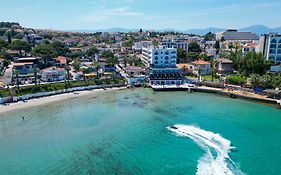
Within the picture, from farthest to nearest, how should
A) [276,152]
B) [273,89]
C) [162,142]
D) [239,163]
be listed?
1. [273,89]
2. [162,142]
3. [276,152]
4. [239,163]

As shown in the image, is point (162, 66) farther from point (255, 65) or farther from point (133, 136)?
point (133, 136)

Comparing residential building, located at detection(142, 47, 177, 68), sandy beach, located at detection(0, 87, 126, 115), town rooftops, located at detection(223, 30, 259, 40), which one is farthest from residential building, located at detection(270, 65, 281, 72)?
town rooftops, located at detection(223, 30, 259, 40)

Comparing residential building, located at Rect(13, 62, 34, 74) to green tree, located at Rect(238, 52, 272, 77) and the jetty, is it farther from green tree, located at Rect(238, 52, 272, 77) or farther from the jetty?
green tree, located at Rect(238, 52, 272, 77)

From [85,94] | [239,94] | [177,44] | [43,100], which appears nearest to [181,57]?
[177,44]

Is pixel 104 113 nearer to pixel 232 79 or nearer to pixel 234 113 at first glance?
pixel 234 113

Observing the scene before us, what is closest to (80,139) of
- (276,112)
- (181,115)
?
(181,115)

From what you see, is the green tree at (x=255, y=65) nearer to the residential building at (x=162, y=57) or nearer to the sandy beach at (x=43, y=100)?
the residential building at (x=162, y=57)
